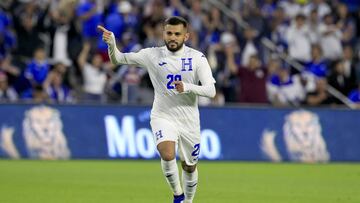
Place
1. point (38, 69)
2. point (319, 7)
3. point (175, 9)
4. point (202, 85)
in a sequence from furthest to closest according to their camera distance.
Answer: point (319, 7)
point (175, 9)
point (38, 69)
point (202, 85)

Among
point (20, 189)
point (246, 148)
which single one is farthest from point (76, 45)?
point (20, 189)

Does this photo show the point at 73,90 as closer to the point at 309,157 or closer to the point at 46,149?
the point at 46,149

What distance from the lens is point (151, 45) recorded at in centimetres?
2227

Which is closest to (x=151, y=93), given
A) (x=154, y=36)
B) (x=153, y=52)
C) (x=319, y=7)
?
(x=154, y=36)

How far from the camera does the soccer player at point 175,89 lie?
11031 mm

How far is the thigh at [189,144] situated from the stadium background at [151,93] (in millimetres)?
5471

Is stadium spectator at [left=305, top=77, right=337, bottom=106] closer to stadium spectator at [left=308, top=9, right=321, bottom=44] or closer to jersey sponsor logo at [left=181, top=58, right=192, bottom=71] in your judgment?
stadium spectator at [left=308, top=9, right=321, bottom=44]

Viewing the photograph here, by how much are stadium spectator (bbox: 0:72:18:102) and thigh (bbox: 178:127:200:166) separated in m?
10.5

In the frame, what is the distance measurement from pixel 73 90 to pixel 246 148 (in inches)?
170

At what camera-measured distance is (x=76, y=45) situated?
22.6 meters

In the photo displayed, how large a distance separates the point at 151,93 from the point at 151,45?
1113mm

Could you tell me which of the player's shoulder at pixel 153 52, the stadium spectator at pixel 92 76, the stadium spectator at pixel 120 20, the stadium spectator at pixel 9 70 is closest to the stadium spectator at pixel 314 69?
the stadium spectator at pixel 120 20

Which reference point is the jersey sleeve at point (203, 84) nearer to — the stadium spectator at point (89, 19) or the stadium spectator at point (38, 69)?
the stadium spectator at point (38, 69)

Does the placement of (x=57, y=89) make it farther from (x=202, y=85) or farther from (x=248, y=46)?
(x=202, y=85)
